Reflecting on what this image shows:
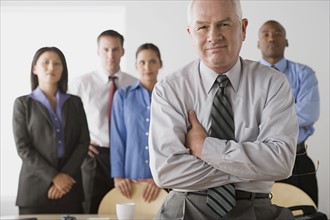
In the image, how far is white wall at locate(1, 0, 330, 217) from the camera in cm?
566

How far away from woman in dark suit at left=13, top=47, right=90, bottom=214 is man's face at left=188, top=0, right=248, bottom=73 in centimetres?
247

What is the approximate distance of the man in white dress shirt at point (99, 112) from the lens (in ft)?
15.9

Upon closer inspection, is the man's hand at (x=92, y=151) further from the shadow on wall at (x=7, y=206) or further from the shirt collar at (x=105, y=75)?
the shadow on wall at (x=7, y=206)

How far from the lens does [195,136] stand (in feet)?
6.43

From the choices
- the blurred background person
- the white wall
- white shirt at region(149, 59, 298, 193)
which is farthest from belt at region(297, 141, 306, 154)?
white shirt at region(149, 59, 298, 193)

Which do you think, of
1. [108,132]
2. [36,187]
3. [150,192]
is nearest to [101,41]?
[108,132]

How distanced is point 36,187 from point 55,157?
0.83ft

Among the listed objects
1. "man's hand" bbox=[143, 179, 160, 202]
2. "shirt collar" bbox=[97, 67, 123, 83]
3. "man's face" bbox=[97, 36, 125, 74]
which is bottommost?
"man's hand" bbox=[143, 179, 160, 202]

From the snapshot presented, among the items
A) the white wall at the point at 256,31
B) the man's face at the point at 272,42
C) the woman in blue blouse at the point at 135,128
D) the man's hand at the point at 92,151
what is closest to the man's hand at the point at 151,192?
the woman in blue blouse at the point at 135,128

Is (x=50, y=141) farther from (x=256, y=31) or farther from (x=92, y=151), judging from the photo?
(x=256, y=31)

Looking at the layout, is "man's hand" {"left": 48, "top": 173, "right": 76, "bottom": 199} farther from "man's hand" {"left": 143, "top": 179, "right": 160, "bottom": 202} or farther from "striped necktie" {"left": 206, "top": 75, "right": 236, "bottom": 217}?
"striped necktie" {"left": 206, "top": 75, "right": 236, "bottom": 217}

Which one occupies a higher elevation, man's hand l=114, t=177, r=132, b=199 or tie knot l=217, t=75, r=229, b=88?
tie knot l=217, t=75, r=229, b=88

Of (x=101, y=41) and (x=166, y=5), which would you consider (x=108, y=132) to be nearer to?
(x=101, y=41)

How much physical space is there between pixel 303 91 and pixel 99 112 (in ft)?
5.45
